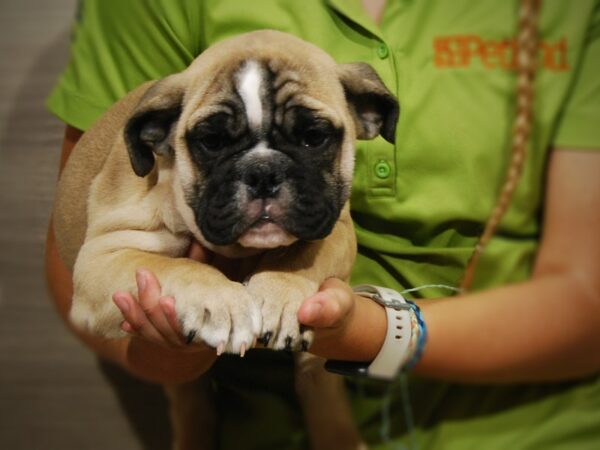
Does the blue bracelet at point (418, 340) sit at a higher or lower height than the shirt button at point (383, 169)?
lower

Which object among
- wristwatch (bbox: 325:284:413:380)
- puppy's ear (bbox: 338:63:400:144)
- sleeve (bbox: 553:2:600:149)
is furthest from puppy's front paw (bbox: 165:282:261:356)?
sleeve (bbox: 553:2:600:149)

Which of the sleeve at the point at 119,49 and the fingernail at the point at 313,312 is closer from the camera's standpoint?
the fingernail at the point at 313,312

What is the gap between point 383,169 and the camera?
702 millimetres

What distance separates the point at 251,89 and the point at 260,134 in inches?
1.8

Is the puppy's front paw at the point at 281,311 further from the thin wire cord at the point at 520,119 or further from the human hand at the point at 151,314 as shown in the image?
the thin wire cord at the point at 520,119

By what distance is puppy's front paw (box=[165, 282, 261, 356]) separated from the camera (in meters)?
0.58

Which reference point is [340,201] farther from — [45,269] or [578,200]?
[45,269]

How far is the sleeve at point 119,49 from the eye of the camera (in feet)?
2.32

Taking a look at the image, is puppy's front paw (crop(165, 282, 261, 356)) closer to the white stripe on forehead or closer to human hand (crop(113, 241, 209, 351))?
human hand (crop(113, 241, 209, 351))

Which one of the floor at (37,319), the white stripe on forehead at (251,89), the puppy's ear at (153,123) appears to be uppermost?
the white stripe on forehead at (251,89)

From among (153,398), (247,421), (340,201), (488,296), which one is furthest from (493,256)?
(153,398)

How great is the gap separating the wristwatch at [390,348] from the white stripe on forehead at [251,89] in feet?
0.68

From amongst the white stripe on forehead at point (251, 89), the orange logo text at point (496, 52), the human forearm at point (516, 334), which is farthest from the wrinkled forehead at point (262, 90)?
the human forearm at point (516, 334)

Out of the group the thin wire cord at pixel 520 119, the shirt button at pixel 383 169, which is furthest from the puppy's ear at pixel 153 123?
the thin wire cord at pixel 520 119
